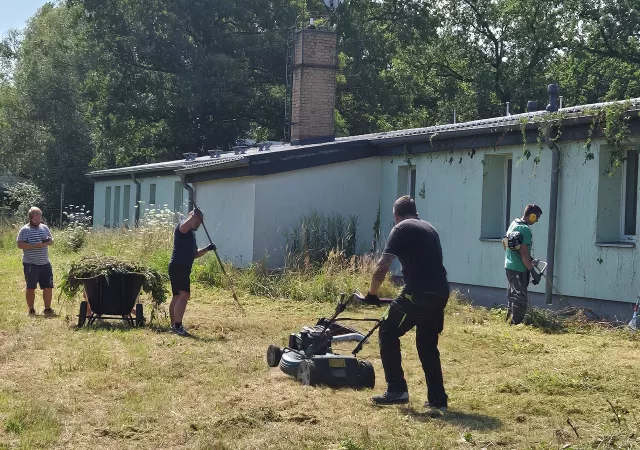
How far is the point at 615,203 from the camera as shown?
15.3 meters

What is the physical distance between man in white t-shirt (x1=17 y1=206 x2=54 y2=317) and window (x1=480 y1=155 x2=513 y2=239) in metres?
7.84

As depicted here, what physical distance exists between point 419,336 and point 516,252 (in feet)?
20.0

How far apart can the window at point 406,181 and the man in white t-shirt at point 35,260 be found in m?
8.37

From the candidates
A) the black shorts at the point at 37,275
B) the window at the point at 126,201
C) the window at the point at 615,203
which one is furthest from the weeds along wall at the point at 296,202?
the window at the point at 126,201

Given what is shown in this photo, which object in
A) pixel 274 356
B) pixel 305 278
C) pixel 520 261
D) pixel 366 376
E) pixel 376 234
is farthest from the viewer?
pixel 376 234

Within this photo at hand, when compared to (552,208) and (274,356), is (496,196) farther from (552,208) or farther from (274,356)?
(274,356)

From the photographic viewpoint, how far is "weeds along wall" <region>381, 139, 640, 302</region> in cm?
1510

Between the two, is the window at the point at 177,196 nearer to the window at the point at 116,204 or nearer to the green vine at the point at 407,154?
the window at the point at 116,204

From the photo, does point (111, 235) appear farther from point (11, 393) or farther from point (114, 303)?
point (11, 393)

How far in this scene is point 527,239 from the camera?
46.3 feet

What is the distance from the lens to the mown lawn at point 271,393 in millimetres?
7242

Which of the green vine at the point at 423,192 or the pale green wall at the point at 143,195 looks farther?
the pale green wall at the point at 143,195

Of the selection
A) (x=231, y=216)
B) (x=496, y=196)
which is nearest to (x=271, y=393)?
(x=496, y=196)

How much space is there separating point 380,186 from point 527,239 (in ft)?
26.2
